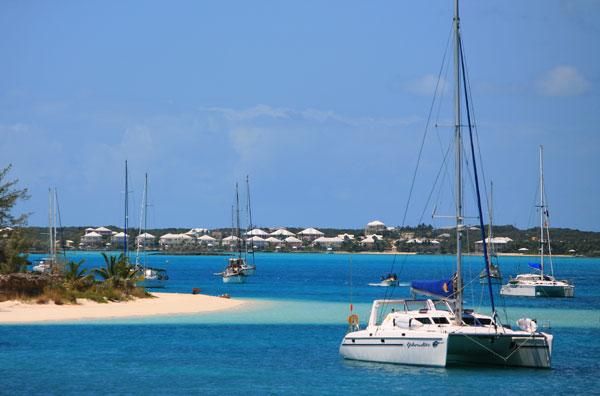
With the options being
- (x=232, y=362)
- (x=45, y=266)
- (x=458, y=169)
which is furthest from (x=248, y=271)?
(x=458, y=169)

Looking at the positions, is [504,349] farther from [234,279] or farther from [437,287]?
[234,279]

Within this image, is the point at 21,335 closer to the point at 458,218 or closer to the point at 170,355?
the point at 170,355

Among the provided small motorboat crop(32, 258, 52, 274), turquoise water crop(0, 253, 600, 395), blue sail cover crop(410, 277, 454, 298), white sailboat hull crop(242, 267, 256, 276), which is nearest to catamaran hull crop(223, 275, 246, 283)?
white sailboat hull crop(242, 267, 256, 276)

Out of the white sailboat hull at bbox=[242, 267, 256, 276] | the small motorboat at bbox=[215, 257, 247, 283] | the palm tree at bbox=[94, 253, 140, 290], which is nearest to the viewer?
the palm tree at bbox=[94, 253, 140, 290]

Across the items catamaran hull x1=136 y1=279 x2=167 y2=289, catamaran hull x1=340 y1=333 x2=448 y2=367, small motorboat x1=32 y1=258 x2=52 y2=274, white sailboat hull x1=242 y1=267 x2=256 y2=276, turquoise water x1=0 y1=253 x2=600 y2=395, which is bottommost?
turquoise water x1=0 y1=253 x2=600 y2=395

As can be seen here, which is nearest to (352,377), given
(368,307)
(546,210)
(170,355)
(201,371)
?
(201,371)

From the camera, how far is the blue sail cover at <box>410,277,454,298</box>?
134 ft

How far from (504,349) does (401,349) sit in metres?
3.69

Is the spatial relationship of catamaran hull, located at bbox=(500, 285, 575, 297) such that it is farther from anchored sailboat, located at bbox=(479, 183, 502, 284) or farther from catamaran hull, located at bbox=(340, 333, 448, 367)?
catamaran hull, located at bbox=(340, 333, 448, 367)

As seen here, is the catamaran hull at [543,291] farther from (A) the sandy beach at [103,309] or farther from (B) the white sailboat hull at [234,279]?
(B) the white sailboat hull at [234,279]

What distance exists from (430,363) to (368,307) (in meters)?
34.9

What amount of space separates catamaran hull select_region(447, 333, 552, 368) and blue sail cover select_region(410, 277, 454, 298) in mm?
3017

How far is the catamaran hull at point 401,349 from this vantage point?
37.2m

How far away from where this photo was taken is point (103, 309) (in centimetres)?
6106
